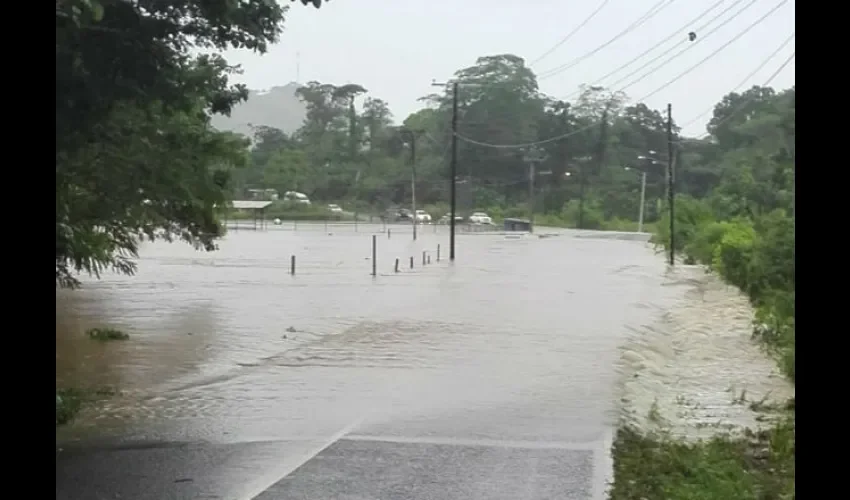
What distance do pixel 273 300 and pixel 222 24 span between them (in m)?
13.3

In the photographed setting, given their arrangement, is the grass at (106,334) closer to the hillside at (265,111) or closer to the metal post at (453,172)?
the hillside at (265,111)

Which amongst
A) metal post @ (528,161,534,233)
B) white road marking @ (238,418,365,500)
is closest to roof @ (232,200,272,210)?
metal post @ (528,161,534,233)

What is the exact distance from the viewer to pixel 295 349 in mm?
14898

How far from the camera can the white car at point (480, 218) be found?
4100 cm

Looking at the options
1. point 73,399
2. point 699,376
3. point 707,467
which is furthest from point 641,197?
point 707,467

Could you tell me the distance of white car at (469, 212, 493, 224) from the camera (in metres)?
41.0

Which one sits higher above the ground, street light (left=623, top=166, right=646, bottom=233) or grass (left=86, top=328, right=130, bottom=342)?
street light (left=623, top=166, right=646, bottom=233)

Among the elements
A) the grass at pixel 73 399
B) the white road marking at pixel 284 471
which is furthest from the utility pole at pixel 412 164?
the white road marking at pixel 284 471

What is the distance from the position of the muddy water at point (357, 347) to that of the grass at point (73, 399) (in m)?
0.13

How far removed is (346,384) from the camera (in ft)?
37.6

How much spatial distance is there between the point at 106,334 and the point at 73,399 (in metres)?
5.90

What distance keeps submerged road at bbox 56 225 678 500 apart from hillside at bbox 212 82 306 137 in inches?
126

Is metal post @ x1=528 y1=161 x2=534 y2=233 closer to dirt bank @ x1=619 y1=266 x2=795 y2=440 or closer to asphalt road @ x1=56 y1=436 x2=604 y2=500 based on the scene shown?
dirt bank @ x1=619 y1=266 x2=795 y2=440
